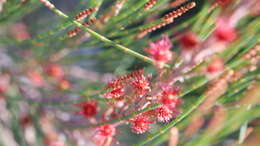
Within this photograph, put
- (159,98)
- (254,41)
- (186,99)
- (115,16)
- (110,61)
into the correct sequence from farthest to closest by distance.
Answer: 1. (110,61)
2. (186,99)
3. (115,16)
4. (254,41)
5. (159,98)

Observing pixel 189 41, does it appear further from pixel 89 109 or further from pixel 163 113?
pixel 89 109

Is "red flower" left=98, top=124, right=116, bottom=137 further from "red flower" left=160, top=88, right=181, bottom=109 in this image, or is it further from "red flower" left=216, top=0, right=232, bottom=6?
"red flower" left=216, top=0, right=232, bottom=6

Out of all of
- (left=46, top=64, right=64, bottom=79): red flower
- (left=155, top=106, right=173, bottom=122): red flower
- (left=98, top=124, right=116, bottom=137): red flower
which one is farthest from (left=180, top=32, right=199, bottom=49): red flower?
(left=46, top=64, right=64, bottom=79): red flower

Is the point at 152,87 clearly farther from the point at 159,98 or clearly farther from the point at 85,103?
the point at 85,103

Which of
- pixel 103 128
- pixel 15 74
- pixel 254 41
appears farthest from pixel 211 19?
pixel 15 74

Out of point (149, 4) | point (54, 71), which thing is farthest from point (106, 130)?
point (54, 71)

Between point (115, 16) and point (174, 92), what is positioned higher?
point (115, 16)

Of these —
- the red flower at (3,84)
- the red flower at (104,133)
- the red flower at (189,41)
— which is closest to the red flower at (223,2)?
→ the red flower at (189,41)

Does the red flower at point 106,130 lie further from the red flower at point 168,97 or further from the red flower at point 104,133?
the red flower at point 168,97
